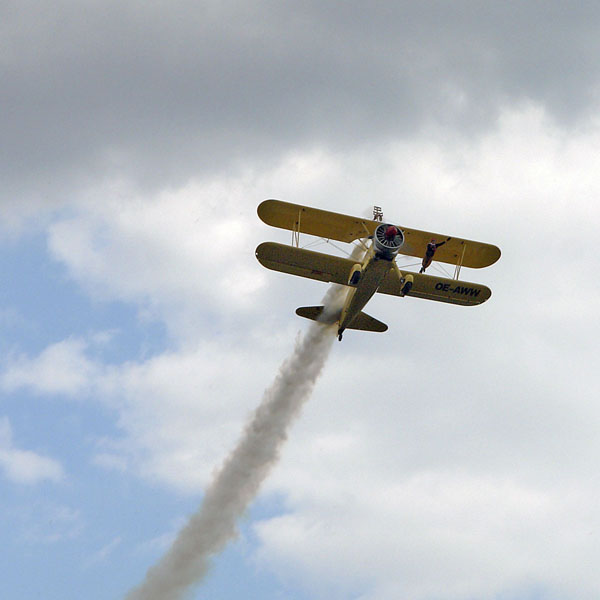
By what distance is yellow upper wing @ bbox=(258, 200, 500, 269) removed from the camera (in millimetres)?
53594

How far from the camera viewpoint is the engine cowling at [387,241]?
49.9 meters

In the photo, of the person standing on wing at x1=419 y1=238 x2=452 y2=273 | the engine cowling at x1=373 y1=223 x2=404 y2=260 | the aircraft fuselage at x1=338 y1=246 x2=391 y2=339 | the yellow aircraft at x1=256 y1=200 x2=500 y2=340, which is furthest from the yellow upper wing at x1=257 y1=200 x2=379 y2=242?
the engine cowling at x1=373 y1=223 x2=404 y2=260

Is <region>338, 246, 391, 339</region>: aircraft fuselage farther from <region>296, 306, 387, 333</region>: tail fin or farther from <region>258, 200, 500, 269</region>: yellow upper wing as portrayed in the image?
<region>258, 200, 500, 269</region>: yellow upper wing

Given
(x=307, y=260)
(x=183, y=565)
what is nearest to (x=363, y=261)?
(x=307, y=260)

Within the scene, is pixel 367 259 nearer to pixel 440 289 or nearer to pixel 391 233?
pixel 391 233

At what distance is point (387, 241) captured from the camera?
49906 mm

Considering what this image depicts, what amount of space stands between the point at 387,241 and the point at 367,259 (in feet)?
4.97

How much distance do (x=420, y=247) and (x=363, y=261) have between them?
5355mm

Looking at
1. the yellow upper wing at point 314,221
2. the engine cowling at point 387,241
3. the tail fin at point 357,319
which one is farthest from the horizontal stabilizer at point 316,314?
the engine cowling at point 387,241

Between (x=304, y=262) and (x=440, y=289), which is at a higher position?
(x=440, y=289)

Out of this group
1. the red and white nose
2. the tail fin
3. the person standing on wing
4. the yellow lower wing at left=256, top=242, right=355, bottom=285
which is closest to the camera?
the red and white nose

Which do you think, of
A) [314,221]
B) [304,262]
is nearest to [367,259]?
[304,262]

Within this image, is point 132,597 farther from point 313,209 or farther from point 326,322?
point 313,209

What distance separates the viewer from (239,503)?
58.9m
